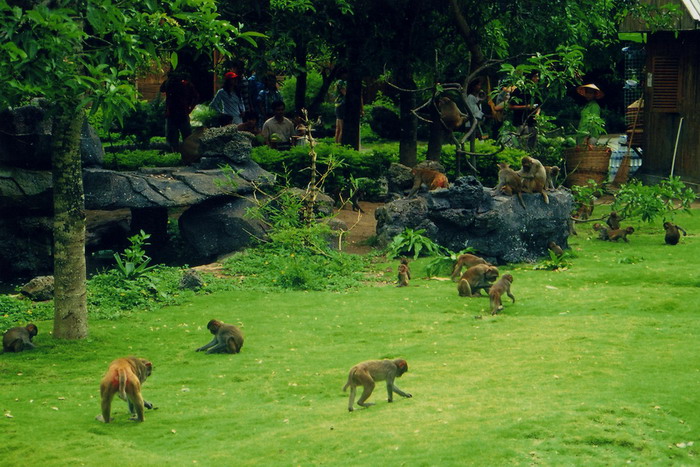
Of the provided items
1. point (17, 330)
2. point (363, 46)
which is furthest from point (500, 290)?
point (363, 46)

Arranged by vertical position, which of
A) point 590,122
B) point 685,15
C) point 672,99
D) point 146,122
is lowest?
point 146,122

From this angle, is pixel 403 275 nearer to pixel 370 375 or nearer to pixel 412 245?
pixel 412 245

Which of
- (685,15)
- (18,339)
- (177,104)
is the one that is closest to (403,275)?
(18,339)

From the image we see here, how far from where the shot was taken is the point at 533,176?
18.6 m

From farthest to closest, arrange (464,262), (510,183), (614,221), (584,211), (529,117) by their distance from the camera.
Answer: (529,117) → (584,211) → (614,221) → (510,183) → (464,262)

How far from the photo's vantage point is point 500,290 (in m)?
14.4

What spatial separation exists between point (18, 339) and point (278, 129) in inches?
559

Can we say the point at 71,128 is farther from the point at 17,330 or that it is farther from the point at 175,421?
the point at 175,421

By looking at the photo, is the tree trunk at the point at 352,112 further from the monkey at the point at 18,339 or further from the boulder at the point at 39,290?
the monkey at the point at 18,339

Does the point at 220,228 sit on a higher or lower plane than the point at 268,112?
lower

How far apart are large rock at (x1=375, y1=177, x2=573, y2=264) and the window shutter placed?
827 centimetres

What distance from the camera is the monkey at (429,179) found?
2006 centimetres

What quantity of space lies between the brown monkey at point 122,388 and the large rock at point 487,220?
9.34 metres

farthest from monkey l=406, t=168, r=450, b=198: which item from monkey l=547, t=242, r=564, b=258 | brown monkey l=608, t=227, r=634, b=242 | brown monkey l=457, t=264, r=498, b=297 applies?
brown monkey l=457, t=264, r=498, b=297
